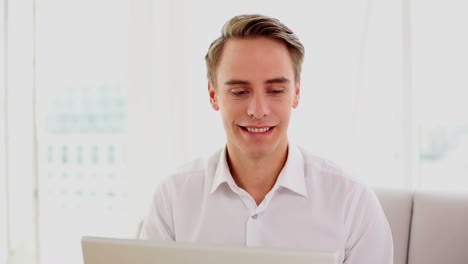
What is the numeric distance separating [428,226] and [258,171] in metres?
0.57

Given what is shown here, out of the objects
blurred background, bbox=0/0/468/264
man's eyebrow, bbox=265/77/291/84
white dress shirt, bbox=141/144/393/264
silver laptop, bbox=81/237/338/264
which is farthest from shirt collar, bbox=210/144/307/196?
blurred background, bbox=0/0/468/264

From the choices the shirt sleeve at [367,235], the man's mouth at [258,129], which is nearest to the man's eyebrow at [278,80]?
the man's mouth at [258,129]

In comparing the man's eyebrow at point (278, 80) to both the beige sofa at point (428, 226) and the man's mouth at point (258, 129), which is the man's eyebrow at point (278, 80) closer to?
the man's mouth at point (258, 129)

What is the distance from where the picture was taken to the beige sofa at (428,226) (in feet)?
5.19

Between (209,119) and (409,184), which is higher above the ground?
(209,119)

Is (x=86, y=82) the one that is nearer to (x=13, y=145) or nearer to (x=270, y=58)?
(x=13, y=145)

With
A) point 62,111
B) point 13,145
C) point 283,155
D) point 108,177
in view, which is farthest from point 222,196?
point 108,177

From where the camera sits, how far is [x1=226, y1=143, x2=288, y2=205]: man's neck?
60.2 inches

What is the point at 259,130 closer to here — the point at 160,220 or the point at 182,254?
the point at 160,220

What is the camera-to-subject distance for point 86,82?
3.57 meters

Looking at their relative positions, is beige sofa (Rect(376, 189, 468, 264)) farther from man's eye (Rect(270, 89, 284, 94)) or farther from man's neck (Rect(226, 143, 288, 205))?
man's eye (Rect(270, 89, 284, 94))

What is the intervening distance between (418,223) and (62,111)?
280cm

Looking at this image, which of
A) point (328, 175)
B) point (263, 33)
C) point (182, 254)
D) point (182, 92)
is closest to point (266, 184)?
point (328, 175)

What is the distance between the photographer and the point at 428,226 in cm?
161
